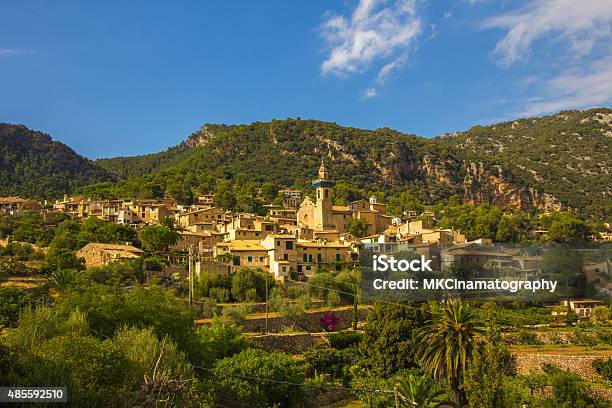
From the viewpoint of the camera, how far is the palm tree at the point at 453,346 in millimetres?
26328

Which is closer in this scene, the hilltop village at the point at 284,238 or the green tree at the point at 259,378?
the green tree at the point at 259,378

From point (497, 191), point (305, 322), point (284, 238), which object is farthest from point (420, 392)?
point (497, 191)

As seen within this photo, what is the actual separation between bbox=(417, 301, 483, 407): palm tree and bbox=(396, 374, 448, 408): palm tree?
129 centimetres

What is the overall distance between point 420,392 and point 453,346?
3.07m

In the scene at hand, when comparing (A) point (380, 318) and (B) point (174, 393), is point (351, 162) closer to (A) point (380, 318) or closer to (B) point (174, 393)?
(A) point (380, 318)

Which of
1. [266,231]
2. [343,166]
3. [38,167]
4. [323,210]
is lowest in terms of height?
[266,231]

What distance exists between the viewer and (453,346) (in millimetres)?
26594

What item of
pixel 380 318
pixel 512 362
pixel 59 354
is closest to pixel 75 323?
pixel 59 354

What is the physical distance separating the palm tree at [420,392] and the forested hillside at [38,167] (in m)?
92.0

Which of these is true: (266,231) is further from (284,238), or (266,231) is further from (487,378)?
(487,378)

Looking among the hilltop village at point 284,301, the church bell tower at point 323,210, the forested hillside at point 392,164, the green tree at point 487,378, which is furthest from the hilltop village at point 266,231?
the forested hillside at point 392,164

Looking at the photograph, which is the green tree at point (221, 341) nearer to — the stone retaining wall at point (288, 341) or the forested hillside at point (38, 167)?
the stone retaining wall at point (288, 341)

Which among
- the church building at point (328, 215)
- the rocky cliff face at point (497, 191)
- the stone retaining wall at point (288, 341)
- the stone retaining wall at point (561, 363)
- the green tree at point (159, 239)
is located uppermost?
the rocky cliff face at point (497, 191)

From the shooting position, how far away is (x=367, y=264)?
5281 centimetres
